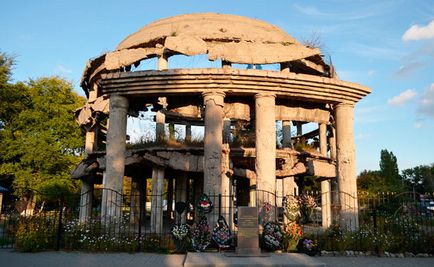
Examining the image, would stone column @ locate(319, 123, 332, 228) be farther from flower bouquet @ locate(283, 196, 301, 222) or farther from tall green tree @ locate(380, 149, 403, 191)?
tall green tree @ locate(380, 149, 403, 191)

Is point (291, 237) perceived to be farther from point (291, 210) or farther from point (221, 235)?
point (221, 235)

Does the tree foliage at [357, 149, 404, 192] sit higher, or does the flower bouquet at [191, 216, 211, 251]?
the tree foliage at [357, 149, 404, 192]

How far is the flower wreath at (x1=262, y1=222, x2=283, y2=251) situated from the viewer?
1205cm

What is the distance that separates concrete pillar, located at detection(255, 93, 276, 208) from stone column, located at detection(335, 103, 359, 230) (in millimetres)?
2958

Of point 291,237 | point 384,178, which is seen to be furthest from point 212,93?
point 384,178

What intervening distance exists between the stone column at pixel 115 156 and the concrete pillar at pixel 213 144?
3.36m

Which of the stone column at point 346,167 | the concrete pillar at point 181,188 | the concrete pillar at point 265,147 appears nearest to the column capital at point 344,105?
the stone column at point 346,167

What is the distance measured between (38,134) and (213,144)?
82.1 ft

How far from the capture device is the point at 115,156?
1430cm

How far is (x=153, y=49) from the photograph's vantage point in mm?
17141

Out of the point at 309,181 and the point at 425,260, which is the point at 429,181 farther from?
the point at 425,260

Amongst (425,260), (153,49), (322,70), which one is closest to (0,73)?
(153,49)

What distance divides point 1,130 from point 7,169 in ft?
12.8

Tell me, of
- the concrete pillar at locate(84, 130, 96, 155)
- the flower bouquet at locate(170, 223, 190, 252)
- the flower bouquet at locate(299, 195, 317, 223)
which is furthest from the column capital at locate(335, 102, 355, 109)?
the concrete pillar at locate(84, 130, 96, 155)
